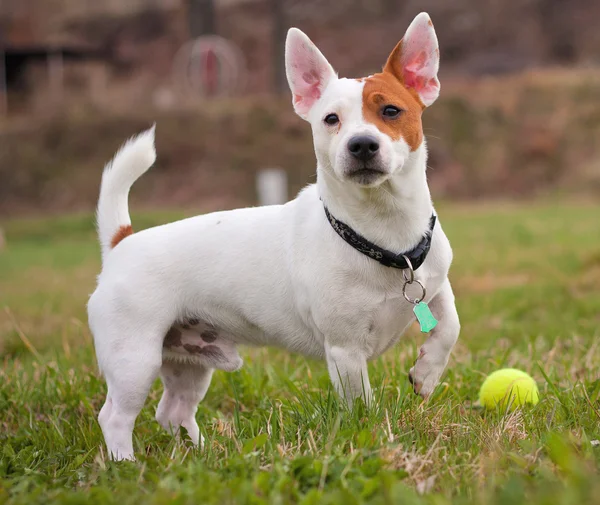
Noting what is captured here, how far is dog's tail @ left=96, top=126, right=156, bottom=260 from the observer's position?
3.71m

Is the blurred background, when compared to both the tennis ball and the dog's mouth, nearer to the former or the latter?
the tennis ball

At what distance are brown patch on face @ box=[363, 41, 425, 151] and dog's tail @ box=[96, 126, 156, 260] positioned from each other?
3.71 ft

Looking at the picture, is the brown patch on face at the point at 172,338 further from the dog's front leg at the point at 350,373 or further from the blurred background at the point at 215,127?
the blurred background at the point at 215,127

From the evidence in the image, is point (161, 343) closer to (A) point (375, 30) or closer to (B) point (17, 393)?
(B) point (17, 393)

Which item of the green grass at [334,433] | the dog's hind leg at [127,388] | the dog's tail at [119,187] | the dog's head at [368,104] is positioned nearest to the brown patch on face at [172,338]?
the dog's hind leg at [127,388]

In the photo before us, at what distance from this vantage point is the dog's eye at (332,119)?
3.13m

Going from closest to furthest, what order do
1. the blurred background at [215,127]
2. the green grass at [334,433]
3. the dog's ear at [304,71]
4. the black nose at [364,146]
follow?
the green grass at [334,433], the black nose at [364,146], the dog's ear at [304,71], the blurred background at [215,127]

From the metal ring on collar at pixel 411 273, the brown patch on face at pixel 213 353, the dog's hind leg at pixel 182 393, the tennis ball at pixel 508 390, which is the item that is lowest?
the dog's hind leg at pixel 182 393

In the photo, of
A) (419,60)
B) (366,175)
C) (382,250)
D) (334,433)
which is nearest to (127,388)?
(334,433)

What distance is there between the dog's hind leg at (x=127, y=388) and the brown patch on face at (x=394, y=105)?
1332 mm

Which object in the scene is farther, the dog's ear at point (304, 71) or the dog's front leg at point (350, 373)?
the dog's ear at point (304, 71)

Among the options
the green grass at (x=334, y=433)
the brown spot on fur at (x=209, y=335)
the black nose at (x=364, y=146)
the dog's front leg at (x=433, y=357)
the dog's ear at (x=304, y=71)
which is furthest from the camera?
the brown spot on fur at (x=209, y=335)

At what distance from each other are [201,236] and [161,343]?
1.60 ft

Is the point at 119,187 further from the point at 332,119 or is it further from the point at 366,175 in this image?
the point at 366,175
